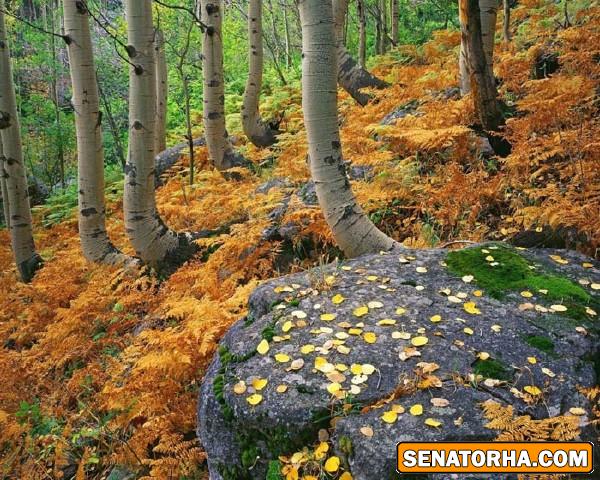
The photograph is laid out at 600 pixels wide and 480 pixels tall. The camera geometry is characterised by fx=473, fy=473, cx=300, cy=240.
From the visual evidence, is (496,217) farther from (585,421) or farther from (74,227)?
(74,227)

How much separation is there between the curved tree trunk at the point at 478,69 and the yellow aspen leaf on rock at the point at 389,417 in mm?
4498

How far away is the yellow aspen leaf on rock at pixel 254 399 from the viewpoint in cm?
248

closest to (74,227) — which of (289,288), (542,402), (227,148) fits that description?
(227,148)

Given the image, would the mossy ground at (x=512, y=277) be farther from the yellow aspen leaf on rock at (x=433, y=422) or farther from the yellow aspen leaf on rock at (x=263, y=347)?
the yellow aspen leaf on rock at (x=263, y=347)

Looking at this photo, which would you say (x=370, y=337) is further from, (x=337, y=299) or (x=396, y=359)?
(x=337, y=299)

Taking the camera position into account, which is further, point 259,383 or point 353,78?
point 353,78

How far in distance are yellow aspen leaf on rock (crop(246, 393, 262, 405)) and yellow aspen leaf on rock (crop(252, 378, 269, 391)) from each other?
0.04 m

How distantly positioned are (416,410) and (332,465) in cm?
48

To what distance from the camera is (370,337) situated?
9.25ft

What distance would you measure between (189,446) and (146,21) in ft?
14.6

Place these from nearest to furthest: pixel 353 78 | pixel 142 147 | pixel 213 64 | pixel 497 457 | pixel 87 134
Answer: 1. pixel 497 457
2. pixel 142 147
3. pixel 87 134
4. pixel 213 64
5. pixel 353 78

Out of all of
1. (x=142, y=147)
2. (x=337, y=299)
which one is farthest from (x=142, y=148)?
(x=337, y=299)

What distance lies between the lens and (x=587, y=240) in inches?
152

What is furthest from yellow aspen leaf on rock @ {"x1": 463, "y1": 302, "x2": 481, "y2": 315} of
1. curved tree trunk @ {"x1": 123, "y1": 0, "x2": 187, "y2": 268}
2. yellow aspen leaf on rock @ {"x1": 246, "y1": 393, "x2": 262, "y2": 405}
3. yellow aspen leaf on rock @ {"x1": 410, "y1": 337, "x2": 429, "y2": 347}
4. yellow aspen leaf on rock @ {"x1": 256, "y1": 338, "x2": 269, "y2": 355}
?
curved tree trunk @ {"x1": 123, "y1": 0, "x2": 187, "y2": 268}
